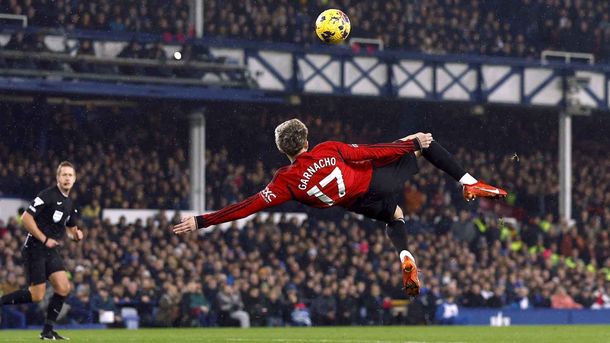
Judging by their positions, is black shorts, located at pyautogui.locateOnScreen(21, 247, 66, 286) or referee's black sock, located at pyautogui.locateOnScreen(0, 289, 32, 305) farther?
referee's black sock, located at pyautogui.locateOnScreen(0, 289, 32, 305)

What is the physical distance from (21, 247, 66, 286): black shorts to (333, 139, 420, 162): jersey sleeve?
4.92 metres

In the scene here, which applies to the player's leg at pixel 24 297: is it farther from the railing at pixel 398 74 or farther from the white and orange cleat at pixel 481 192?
the railing at pixel 398 74

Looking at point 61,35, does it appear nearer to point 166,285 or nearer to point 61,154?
point 61,154

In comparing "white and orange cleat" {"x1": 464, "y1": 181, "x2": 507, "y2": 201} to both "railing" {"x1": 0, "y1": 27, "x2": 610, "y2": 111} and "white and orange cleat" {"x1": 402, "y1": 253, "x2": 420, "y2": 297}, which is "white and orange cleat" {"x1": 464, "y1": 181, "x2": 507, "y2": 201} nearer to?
"white and orange cleat" {"x1": 402, "y1": 253, "x2": 420, "y2": 297}

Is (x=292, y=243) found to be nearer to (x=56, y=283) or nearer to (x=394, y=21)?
(x=394, y=21)

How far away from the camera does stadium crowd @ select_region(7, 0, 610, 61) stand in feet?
101

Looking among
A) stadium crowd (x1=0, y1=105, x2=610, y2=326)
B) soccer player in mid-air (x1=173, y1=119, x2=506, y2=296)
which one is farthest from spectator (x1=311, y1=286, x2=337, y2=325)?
soccer player in mid-air (x1=173, y1=119, x2=506, y2=296)

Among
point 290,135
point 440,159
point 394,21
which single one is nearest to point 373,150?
point 440,159

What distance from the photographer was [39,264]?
16.5m

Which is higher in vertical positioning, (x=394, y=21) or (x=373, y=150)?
(x=394, y=21)

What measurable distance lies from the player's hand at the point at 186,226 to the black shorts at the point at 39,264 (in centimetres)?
446

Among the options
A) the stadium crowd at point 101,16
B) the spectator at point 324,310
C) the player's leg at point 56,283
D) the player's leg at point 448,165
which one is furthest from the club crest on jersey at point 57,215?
the stadium crowd at point 101,16

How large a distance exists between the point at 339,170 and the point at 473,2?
2371cm

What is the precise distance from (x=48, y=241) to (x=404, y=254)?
4491mm
